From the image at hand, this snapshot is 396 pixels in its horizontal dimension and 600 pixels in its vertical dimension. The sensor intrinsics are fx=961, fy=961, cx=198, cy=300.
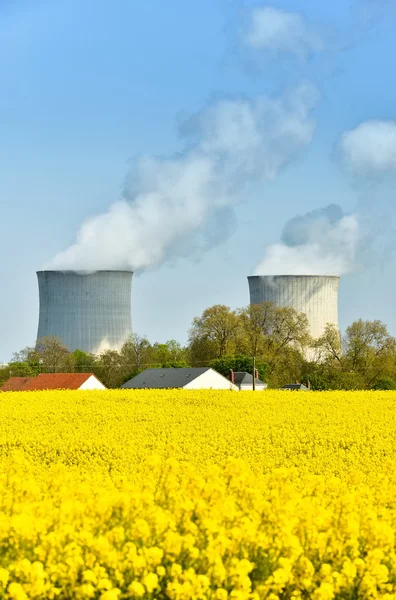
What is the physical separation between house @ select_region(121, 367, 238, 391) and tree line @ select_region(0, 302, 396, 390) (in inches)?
373

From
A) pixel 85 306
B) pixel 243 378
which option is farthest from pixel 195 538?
pixel 85 306

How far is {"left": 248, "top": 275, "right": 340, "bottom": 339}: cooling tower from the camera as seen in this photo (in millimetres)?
73062

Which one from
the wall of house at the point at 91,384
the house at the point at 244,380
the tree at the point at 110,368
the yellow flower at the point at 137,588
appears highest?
the tree at the point at 110,368

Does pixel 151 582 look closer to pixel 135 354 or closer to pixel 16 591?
pixel 16 591

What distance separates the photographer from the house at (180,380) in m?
55.0

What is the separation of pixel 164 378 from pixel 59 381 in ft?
21.5

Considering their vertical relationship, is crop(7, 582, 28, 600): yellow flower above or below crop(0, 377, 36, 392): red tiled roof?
below

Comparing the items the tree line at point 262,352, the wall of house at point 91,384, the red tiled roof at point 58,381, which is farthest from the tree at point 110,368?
the wall of house at point 91,384

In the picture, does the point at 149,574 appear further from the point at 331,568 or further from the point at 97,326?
the point at 97,326

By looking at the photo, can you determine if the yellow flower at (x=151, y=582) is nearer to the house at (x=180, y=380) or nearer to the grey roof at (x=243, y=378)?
the house at (x=180, y=380)

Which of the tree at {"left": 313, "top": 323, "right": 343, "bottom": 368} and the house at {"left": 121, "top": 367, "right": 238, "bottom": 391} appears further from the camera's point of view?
the tree at {"left": 313, "top": 323, "right": 343, "bottom": 368}

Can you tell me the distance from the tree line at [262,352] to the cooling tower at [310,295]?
0.95m

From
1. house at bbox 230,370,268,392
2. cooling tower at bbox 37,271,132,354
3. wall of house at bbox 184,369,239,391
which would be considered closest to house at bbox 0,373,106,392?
wall of house at bbox 184,369,239,391

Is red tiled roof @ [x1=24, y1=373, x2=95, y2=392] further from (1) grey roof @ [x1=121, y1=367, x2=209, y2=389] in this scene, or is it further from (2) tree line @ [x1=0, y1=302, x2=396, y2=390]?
(2) tree line @ [x1=0, y1=302, x2=396, y2=390]
